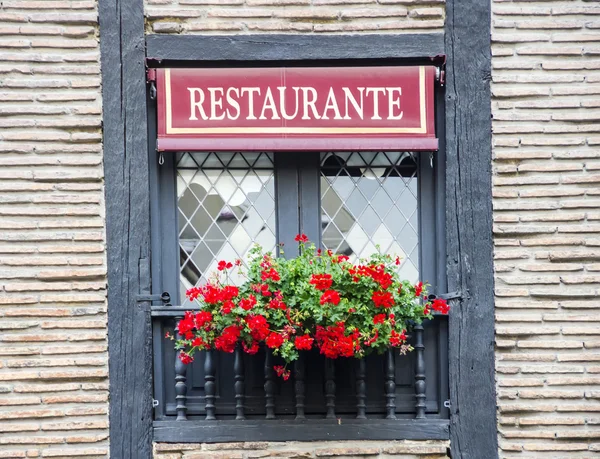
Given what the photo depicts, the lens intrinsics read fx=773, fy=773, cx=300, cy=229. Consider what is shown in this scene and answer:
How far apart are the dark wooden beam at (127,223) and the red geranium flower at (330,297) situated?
120cm

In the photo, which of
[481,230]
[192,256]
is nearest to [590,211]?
[481,230]

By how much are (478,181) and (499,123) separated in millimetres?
387

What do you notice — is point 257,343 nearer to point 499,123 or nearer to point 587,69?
point 499,123

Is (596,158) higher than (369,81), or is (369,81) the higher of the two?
(369,81)

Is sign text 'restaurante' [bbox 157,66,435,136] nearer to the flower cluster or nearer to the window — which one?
the window

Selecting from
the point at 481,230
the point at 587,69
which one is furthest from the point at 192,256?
the point at 587,69

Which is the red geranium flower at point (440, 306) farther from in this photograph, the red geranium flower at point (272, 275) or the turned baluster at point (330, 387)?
the red geranium flower at point (272, 275)

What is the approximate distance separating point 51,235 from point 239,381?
1.46 meters

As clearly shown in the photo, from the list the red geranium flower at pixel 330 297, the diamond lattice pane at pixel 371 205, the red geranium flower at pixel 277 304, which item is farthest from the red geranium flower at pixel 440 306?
the red geranium flower at pixel 277 304

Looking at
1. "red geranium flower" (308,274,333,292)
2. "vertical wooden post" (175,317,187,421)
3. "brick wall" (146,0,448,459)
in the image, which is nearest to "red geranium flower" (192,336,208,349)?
"vertical wooden post" (175,317,187,421)

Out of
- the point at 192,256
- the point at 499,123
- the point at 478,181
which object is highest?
the point at 499,123

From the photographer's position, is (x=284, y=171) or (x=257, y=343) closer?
(x=257, y=343)

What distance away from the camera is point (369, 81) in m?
4.91

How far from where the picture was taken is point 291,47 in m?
4.91
